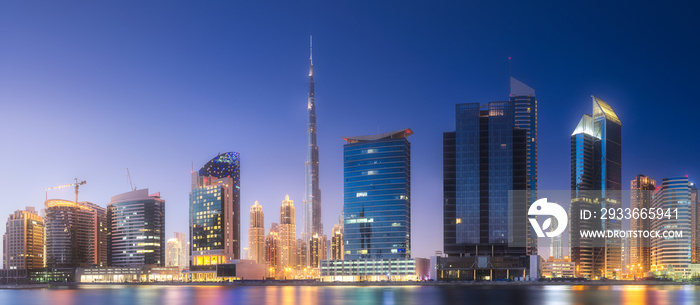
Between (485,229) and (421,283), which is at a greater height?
(485,229)

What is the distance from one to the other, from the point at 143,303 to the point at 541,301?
223ft

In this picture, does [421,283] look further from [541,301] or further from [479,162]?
[541,301]

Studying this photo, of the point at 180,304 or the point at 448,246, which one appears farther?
the point at 448,246

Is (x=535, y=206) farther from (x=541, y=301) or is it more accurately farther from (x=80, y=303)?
(x=80, y=303)

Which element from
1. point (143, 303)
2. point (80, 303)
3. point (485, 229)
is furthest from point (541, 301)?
point (485, 229)

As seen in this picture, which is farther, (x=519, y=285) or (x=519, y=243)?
(x=519, y=243)

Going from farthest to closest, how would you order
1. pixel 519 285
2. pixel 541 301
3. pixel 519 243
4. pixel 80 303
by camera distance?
pixel 519 243 < pixel 519 285 < pixel 80 303 < pixel 541 301

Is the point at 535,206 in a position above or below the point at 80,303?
above

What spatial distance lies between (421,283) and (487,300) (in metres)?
75.9

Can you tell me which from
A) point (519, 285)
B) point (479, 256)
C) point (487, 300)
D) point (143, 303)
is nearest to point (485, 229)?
point (479, 256)

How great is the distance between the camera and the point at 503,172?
653ft

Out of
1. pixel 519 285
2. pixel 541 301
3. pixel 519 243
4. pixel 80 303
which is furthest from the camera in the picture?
pixel 519 243

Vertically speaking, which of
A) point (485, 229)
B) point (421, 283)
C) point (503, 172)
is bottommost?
point (421, 283)

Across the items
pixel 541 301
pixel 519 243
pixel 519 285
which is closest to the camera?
pixel 541 301
